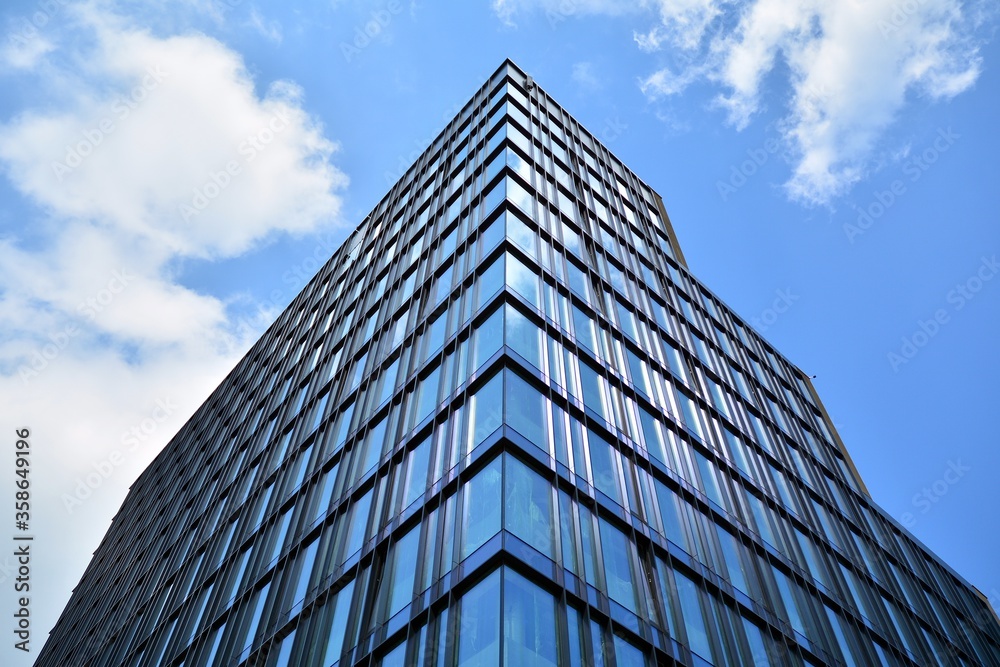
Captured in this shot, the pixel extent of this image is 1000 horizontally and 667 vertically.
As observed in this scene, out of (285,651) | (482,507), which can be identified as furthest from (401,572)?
(285,651)

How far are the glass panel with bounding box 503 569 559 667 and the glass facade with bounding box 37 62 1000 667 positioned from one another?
0.17ft

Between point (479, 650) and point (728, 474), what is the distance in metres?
15.4

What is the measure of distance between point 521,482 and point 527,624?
3795 mm

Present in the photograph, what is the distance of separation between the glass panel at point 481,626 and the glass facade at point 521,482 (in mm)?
63

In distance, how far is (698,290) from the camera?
43219 millimetres

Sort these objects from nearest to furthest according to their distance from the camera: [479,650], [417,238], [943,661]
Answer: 1. [479,650]
2. [943,661]
3. [417,238]

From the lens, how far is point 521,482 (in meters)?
18.9

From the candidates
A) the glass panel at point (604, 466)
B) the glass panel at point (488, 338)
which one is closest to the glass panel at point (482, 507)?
the glass panel at point (604, 466)

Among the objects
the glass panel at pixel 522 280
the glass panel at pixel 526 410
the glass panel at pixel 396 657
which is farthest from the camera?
the glass panel at pixel 522 280

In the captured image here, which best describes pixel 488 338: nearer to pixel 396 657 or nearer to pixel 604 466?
pixel 604 466

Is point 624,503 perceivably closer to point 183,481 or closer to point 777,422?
point 777,422

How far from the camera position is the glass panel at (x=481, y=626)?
1530cm

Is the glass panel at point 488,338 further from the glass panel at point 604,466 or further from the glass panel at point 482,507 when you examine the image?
the glass panel at point 482,507

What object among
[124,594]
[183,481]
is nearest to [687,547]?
[124,594]
